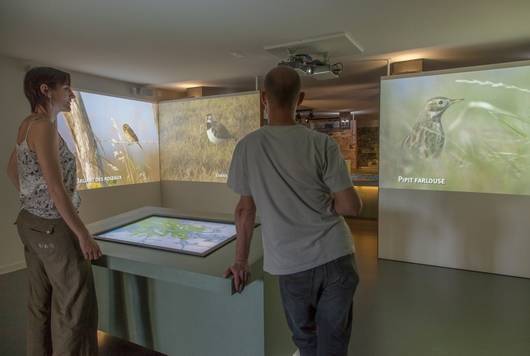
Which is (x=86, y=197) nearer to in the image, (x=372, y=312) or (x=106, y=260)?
(x=106, y=260)

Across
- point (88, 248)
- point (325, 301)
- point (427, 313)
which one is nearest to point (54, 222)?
point (88, 248)

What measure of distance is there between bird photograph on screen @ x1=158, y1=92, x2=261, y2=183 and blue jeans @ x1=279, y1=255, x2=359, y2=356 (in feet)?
12.7

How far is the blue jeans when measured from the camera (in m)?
1.23

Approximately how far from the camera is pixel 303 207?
122cm

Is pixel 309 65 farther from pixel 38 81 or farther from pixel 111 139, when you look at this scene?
pixel 111 139

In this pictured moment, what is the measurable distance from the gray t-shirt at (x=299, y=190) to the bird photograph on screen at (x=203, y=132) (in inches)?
149

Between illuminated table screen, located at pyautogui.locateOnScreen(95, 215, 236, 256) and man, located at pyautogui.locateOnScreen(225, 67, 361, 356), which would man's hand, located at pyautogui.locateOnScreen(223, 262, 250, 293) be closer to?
man, located at pyautogui.locateOnScreen(225, 67, 361, 356)

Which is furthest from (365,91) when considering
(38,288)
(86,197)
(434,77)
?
(38,288)

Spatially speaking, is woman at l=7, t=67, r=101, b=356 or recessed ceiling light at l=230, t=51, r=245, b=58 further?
recessed ceiling light at l=230, t=51, r=245, b=58

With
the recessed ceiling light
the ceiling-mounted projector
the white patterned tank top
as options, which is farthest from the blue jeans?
the recessed ceiling light

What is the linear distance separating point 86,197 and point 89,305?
3.50m

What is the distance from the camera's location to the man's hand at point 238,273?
1.41 meters

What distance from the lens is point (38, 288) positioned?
Result: 65.4 inches

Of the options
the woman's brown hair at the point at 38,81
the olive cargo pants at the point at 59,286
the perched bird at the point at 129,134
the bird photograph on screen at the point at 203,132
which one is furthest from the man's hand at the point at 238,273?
the perched bird at the point at 129,134
